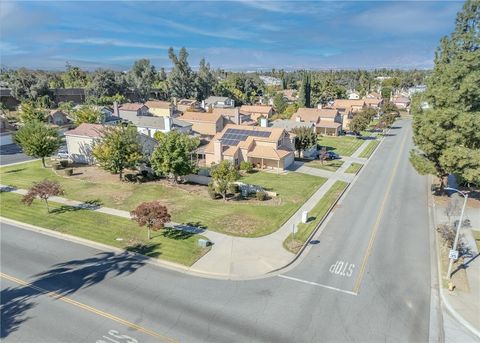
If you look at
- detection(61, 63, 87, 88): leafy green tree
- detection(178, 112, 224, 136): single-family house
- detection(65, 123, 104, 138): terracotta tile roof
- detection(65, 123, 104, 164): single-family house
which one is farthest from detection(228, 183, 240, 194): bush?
detection(61, 63, 87, 88): leafy green tree

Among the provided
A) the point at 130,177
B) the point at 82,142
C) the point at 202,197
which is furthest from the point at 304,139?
the point at 82,142

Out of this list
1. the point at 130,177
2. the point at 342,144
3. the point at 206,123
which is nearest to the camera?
the point at 130,177

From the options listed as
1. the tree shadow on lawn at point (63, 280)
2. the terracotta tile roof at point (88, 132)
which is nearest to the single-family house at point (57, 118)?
the terracotta tile roof at point (88, 132)

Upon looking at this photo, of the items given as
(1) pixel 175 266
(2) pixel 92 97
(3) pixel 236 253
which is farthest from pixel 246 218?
(2) pixel 92 97

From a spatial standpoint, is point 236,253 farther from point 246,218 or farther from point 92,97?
point 92,97

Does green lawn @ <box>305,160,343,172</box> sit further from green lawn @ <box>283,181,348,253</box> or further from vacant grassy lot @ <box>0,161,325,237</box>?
green lawn @ <box>283,181,348,253</box>

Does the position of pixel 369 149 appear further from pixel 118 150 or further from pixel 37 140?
pixel 37 140
